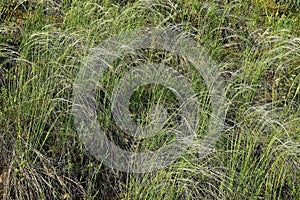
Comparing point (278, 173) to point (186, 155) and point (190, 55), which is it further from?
point (190, 55)

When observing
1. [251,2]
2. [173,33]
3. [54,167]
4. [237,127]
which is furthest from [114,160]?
[251,2]

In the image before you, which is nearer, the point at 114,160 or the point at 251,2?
the point at 114,160

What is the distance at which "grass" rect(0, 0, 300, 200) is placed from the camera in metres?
2.58

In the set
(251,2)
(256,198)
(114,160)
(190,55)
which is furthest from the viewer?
(251,2)

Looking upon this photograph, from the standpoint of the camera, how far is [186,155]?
103 inches

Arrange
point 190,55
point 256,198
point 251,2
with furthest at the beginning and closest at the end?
1. point 251,2
2. point 190,55
3. point 256,198

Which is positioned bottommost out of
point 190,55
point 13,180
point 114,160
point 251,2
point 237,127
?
point 13,180

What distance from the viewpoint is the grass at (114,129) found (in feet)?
8.45

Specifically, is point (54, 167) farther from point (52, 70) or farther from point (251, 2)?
point (251, 2)

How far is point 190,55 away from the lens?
343 cm

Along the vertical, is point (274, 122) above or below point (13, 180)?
above

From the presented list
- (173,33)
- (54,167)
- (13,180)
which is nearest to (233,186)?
(54,167)

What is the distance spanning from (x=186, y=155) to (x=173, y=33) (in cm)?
126

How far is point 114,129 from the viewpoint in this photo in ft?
9.68
